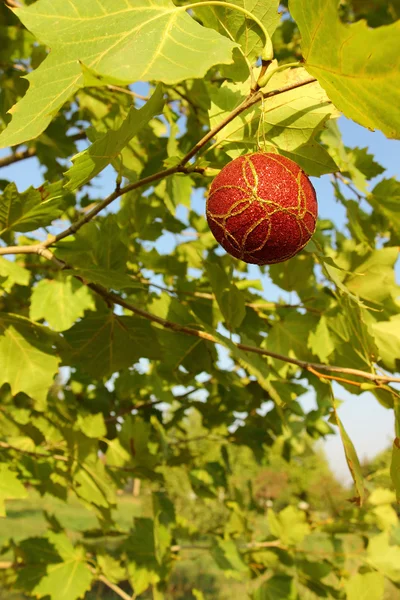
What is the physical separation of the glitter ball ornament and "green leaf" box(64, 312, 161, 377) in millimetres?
981

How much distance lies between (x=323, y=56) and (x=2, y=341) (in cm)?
149

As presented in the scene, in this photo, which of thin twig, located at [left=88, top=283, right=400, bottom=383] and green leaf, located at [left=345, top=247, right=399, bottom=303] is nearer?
thin twig, located at [left=88, top=283, right=400, bottom=383]

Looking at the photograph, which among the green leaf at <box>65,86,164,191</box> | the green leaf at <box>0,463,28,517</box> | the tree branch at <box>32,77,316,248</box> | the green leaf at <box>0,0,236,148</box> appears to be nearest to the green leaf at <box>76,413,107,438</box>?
the green leaf at <box>0,463,28,517</box>

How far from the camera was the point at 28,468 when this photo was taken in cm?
268

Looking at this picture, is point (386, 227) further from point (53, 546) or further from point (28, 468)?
point (53, 546)

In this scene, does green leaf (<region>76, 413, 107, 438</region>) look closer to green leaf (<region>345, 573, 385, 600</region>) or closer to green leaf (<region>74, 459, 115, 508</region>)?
green leaf (<region>74, 459, 115, 508</region>)

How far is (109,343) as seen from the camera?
87.1 inches

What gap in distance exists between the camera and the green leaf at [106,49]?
0.90 m

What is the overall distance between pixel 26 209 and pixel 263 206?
0.97 metres

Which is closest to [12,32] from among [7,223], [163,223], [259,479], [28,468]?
[163,223]

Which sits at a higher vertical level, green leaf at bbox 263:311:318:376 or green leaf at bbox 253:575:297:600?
green leaf at bbox 263:311:318:376

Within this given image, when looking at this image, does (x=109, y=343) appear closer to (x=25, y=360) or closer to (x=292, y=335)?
(x=25, y=360)

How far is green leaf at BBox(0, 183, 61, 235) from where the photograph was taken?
168 cm

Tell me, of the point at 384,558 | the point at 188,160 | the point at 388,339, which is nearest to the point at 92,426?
the point at 388,339
